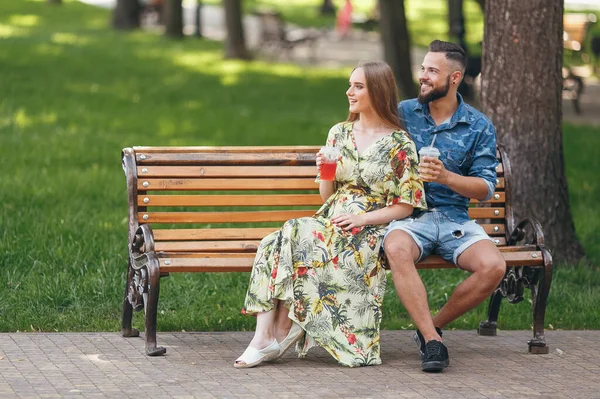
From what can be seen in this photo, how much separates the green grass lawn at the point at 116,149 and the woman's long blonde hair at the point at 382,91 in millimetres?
1418

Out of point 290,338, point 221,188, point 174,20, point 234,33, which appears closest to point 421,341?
point 290,338

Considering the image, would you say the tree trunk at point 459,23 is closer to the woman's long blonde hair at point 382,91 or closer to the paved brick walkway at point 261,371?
the woman's long blonde hair at point 382,91

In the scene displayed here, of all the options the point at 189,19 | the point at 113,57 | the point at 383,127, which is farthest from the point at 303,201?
the point at 189,19

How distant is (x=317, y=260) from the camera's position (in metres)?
5.71

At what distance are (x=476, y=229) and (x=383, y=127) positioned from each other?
0.71 metres

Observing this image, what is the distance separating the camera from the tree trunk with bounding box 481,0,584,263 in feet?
26.0

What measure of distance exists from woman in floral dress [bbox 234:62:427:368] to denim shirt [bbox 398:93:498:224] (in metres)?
0.19

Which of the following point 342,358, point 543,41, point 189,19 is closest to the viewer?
point 342,358

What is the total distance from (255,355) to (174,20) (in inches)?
836

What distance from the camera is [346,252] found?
18.9 feet

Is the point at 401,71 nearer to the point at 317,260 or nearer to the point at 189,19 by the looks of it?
the point at 317,260

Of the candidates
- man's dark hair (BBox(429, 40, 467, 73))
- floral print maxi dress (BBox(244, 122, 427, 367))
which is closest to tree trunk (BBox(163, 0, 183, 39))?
man's dark hair (BBox(429, 40, 467, 73))

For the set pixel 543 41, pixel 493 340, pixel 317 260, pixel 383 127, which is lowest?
pixel 493 340

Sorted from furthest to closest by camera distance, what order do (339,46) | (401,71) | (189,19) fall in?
(189,19) < (339,46) < (401,71)
